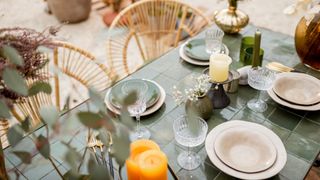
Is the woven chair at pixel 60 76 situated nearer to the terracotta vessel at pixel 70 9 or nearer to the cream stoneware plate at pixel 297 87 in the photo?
the cream stoneware plate at pixel 297 87

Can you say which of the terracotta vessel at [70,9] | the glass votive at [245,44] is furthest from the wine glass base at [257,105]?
the terracotta vessel at [70,9]

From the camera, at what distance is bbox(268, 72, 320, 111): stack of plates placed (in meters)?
1.19

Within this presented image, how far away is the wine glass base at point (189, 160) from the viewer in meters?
1.02

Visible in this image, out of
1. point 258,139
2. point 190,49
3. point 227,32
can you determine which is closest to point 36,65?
point 190,49

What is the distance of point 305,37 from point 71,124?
1184mm

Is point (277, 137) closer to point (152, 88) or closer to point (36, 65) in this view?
point (152, 88)

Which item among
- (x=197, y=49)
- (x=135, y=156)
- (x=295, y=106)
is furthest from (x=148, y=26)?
(x=135, y=156)

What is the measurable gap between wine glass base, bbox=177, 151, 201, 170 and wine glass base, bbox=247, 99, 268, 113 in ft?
1.07

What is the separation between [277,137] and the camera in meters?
1.06

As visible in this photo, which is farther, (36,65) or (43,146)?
(36,65)

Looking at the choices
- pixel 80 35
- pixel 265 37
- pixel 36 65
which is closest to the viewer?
pixel 36 65

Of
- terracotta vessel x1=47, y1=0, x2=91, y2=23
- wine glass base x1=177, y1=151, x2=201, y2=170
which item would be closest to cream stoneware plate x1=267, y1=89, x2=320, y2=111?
wine glass base x1=177, y1=151, x2=201, y2=170

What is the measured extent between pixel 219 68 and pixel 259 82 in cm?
16

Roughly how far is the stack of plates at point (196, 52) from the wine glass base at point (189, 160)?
537mm
